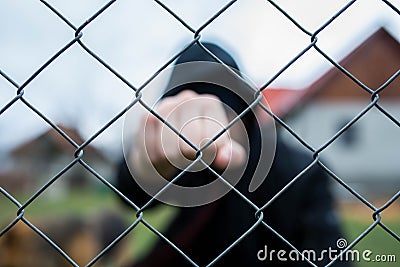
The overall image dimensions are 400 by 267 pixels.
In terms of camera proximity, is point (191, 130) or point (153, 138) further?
point (153, 138)

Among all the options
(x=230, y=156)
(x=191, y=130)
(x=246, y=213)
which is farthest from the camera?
(x=246, y=213)

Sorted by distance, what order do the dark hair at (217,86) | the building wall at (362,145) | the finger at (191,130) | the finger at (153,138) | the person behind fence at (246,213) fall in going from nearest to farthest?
1. the finger at (191,130)
2. the finger at (153,138)
3. the dark hair at (217,86)
4. the person behind fence at (246,213)
5. the building wall at (362,145)

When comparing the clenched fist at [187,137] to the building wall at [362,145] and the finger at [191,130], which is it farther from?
the building wall at [362,145]

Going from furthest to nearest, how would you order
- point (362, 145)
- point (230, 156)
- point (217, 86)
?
point (362, 145)
point (217, 86)
point (230, 156)

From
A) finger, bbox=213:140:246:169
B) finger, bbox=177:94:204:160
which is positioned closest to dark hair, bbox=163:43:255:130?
finger, bbox=213:140:246:169

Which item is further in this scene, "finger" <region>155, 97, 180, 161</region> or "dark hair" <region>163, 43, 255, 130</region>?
"dark hair" <region>163, 43, 255, 130</region>

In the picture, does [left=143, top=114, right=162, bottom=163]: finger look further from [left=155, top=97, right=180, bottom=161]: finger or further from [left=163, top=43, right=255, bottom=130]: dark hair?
[left=163, top=43, right=255, bottom=130]: dark hair

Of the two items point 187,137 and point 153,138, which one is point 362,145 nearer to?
point 153,138

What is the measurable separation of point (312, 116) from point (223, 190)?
11617 millimetres

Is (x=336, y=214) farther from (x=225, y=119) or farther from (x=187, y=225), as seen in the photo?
(x=225, y=119)

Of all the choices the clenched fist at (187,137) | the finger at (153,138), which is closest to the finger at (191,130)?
the clenched fist at (187,137)

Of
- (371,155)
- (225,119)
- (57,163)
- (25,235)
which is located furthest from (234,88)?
(371,155)

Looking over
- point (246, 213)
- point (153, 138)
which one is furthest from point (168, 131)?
point (246, 213)

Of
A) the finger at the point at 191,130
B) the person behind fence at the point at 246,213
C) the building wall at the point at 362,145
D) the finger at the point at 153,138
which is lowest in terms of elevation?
the finger at the point at 191,130
